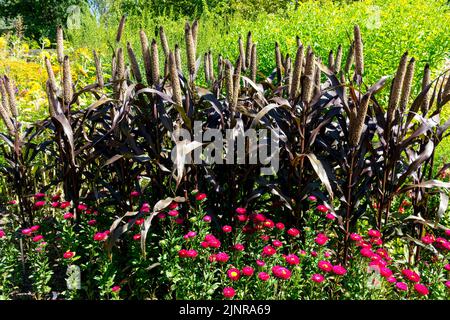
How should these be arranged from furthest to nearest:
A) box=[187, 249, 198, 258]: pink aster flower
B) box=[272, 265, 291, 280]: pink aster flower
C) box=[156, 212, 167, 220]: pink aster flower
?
box=[156, 212, 167, 220]: pink aster flower
box=[187, 249, 198, 258]: pink aster flower
box=[272, 265, 291, 280]: pink aster flower

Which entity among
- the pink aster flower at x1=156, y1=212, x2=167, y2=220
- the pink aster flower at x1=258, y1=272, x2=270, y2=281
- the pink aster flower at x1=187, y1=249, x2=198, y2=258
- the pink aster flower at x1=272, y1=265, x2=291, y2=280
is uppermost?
the pink aster flower at x1=156, y1=212, x2=167, y2=220

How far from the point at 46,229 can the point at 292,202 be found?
4.91 ft

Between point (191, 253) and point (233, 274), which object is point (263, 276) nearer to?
point (233, 274)

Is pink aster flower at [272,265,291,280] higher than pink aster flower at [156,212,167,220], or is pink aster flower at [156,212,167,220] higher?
pink aster flower at [156,212,167,220]

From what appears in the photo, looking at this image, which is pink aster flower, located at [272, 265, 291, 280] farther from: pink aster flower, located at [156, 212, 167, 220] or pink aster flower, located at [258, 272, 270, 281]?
pink aster flower, located at [156, 212, 167, 220]

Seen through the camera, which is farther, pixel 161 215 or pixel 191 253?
pixel 161 215

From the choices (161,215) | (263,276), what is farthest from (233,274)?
(161,215)

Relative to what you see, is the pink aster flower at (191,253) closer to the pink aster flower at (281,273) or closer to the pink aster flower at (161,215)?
the pink aster flower at (161,215)

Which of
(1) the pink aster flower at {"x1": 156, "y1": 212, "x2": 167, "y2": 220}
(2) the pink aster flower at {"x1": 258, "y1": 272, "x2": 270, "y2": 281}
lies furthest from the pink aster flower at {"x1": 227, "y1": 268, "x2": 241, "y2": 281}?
(1) the pink aster flower at {"x1": 156, "y1": 212, "x2": 167, "y2": 220}

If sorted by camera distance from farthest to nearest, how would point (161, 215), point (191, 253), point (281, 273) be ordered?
point (161, 215) → point (191, 253) → point (281, 273)

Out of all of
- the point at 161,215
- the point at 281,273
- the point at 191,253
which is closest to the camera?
the point at 281,273

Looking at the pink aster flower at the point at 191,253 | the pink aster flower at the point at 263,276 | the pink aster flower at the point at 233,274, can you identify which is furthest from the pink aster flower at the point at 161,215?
the pink aster flower at the point at 263,276

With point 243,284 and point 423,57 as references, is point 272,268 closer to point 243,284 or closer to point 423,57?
point 243,284

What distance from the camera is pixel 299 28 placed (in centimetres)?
602
